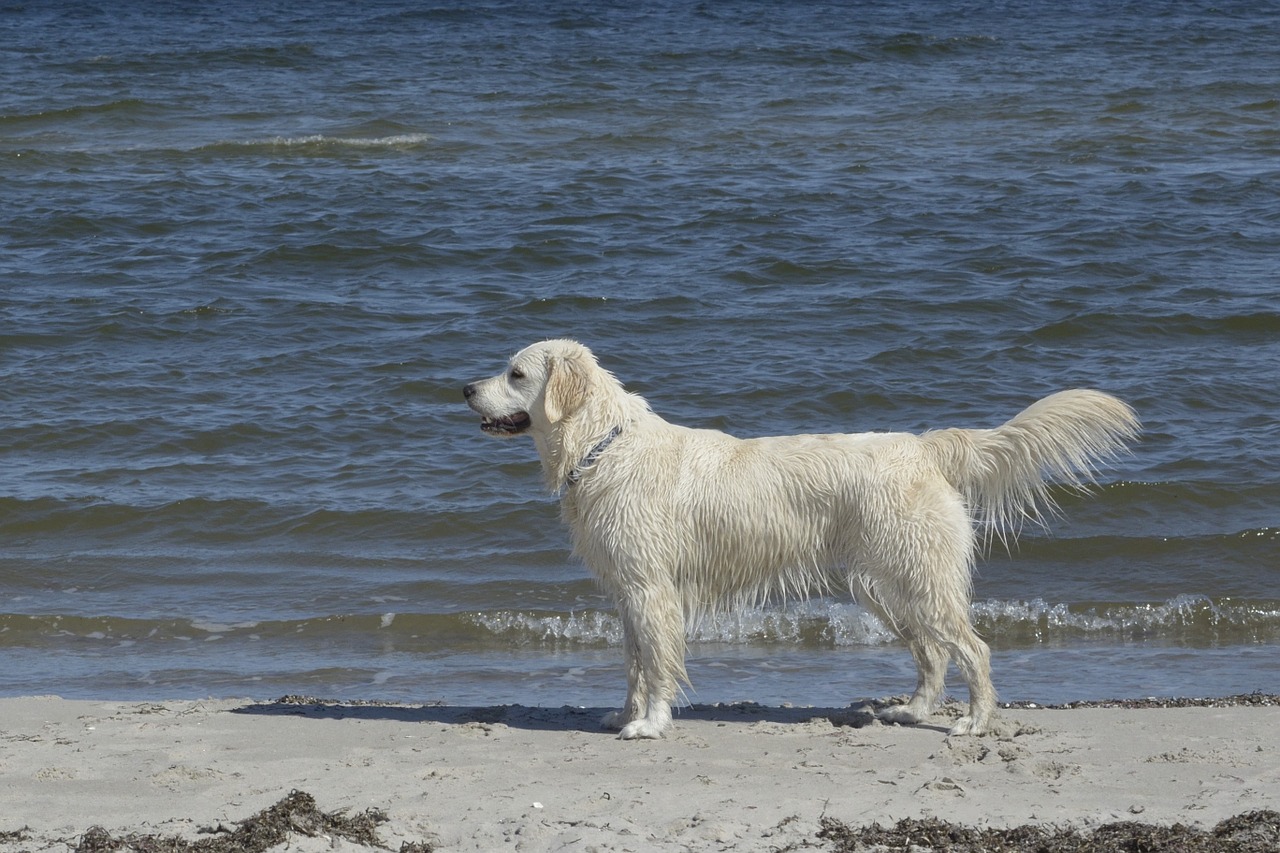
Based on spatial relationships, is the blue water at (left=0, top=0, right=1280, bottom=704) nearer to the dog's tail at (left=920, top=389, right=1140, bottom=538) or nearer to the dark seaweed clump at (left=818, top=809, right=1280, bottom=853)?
the dog's tail at (left=920, top=389, right=1140, bottom=538)

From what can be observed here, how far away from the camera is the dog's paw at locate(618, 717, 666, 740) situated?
21.1 ft

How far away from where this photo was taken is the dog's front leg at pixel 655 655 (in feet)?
21.3

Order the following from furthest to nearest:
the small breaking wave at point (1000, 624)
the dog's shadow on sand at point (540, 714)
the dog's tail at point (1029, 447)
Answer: the small breaking wave at point (1000, 624) → the dog's shadow on sand at point (540, 714) → the dog's tail at point (1029, 447)

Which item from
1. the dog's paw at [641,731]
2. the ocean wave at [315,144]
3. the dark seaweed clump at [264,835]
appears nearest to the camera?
the dark seaweed clump at [264,835]

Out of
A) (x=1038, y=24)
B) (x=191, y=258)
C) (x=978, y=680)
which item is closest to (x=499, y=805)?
(x=978, y=680)

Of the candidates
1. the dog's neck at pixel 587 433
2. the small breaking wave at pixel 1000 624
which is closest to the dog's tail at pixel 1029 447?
the dog's neck at pixel 587 433

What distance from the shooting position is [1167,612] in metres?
8.93

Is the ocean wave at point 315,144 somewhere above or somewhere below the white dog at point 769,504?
above

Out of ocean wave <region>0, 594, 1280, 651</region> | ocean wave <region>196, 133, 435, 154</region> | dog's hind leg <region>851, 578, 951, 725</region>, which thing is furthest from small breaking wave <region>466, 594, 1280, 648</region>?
ocean wave <region>196, 133, 435, 154</region>

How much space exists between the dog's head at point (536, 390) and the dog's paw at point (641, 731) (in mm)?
1348

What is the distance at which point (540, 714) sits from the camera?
6918 mm

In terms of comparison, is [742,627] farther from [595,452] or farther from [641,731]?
[595,452]

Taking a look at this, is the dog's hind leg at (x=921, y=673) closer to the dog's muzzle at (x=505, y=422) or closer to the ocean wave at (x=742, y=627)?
the dog's muzzle at (x=505, y=422)

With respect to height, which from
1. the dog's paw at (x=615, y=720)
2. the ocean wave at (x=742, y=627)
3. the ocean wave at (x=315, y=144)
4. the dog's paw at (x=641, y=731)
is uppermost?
the ocean wave at (x=315, y=144)
